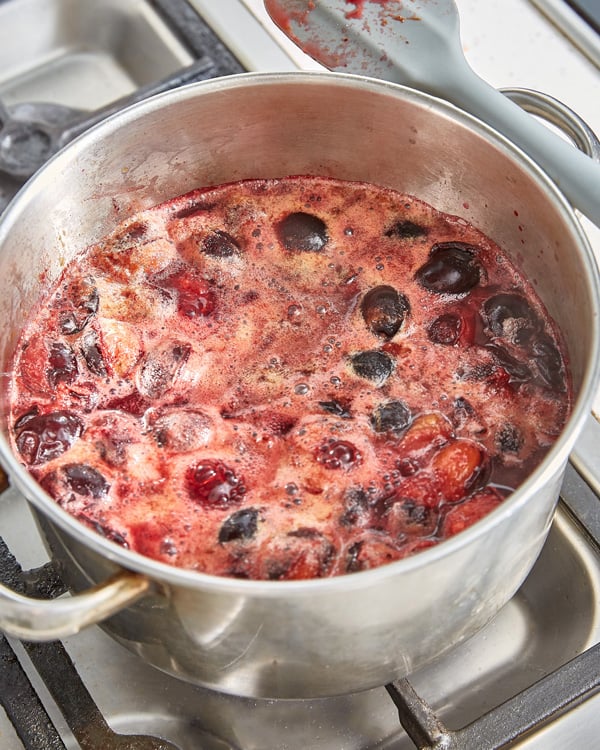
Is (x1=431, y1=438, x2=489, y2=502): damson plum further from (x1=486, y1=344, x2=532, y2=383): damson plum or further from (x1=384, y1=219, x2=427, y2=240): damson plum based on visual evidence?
(x1=384, y1=219, x2=427, y2=240): damson plum

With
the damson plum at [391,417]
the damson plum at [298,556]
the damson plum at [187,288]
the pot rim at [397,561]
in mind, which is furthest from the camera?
the damson plum at [187,288]

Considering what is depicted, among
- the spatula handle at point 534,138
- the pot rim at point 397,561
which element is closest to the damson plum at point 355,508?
the pot rim at point 397,561

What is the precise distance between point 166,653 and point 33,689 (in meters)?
0.20

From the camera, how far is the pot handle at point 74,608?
601mm

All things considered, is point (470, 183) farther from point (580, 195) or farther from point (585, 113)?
point (585, 113)

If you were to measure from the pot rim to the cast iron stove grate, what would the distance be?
0.70ft

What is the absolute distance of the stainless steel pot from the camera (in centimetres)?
61

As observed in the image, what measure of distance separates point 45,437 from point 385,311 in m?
0.35

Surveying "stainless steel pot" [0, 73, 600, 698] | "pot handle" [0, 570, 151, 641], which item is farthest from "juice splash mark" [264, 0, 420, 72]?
"pot handle" [0, 570, 151, 641]

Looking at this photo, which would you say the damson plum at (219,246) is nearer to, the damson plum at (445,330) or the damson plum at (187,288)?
the damson plum at (187,288)

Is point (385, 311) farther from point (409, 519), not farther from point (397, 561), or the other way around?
point (397, 561)

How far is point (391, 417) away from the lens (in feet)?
2.77

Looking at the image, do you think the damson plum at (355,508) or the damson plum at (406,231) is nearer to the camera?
the damson plum at (355,508)

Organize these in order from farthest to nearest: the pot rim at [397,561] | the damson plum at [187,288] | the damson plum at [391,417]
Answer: the damson plum at [187,288], the damson plum at [391,417], the pot rim at [397,561]
